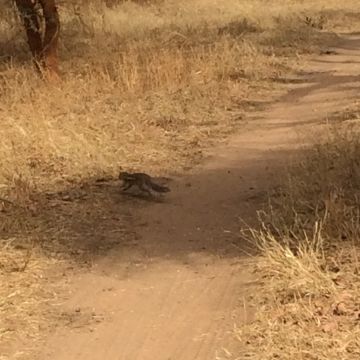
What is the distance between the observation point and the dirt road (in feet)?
13.2

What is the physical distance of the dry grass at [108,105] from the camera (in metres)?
5.78

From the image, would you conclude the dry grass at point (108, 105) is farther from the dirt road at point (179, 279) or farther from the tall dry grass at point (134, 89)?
the dirt road at point (179, 279)

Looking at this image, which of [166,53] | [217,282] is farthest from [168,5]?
[217,282]

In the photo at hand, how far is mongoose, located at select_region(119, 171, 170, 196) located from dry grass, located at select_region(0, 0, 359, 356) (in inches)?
11.0

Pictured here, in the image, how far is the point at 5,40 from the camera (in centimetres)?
1495

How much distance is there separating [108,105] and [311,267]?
5929 mm

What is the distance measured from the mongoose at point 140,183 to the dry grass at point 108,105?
28 cm

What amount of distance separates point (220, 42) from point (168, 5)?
327 inches

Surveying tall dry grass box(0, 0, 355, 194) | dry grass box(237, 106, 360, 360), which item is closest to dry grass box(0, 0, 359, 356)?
tall dry grass box(0, 0, 355, 194)

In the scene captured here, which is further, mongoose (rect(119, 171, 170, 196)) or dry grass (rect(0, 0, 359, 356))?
mongoose (rect(119, 171, 170, 196))

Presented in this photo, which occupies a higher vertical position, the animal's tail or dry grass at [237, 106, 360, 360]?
dry grass at [237, 106, 360, 360]

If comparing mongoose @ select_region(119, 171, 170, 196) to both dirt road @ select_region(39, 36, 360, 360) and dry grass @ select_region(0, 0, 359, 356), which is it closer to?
dirt road @ select_region(39, 36, 360, 360)

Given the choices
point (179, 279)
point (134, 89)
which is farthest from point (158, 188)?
point (134, 89)

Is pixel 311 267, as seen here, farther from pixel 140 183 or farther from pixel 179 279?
pixel 140 183
